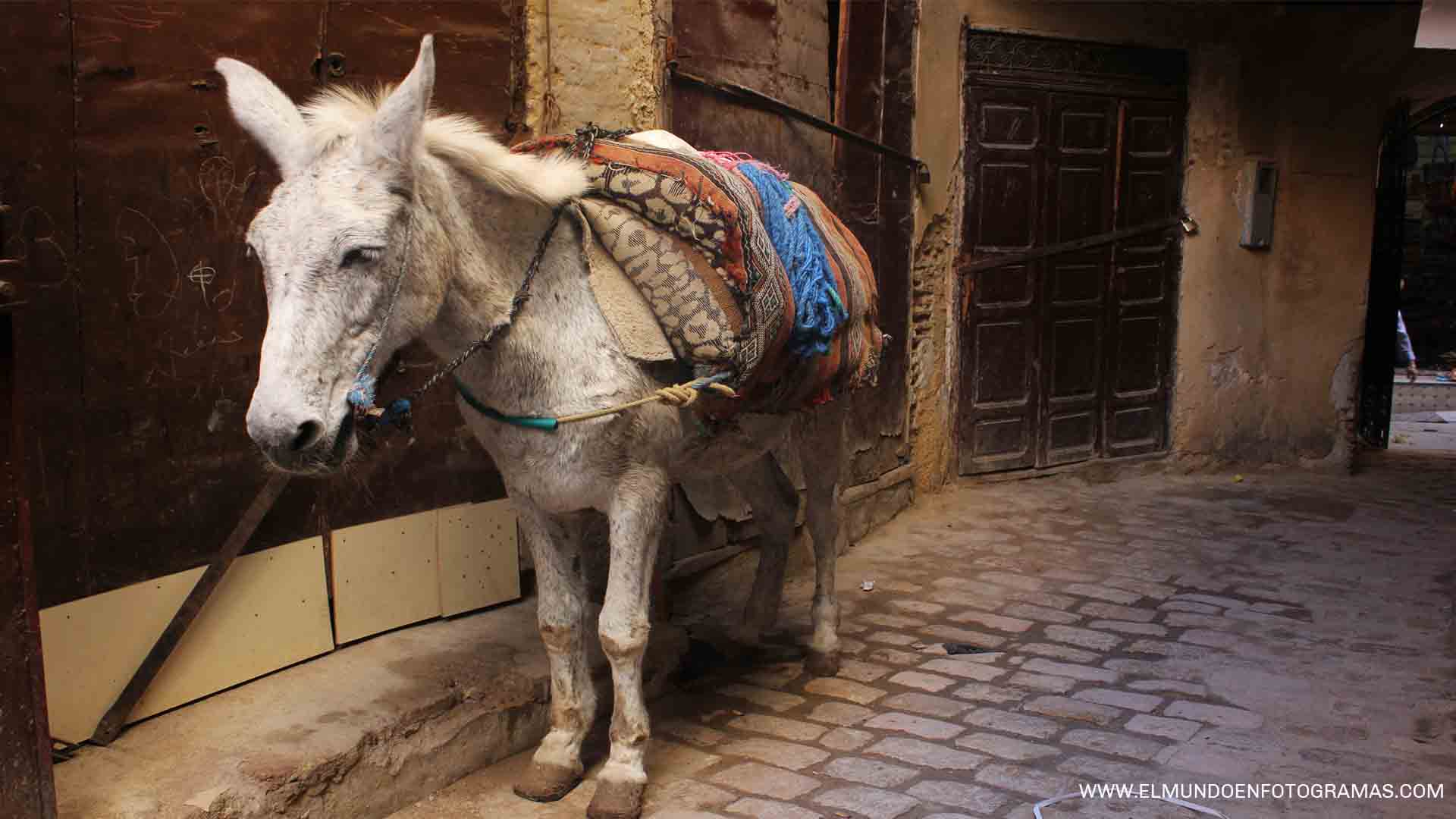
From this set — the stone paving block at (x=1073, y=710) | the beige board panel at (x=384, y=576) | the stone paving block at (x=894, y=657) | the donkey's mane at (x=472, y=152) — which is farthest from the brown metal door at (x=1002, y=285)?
the donkey's mane at (x=472, y=152)

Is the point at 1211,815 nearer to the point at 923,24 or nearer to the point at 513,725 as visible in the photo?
the point at 513,725

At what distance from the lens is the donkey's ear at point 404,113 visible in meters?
2.83

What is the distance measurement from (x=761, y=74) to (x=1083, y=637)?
295 cm

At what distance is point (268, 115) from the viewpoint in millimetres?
2953

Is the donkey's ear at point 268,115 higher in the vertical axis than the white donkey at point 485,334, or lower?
higher

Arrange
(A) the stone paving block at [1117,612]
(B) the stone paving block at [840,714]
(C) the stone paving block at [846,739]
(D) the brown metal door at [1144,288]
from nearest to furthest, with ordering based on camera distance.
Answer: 1. (C) the stone paving block at [846,739]
2. (B) the stone paving block at [840,714]
3. (A) the stone paving block at [1117,612]
4. (D) the brown metal door at [1144,288]

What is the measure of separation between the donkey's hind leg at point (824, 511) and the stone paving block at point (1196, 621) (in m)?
1.64

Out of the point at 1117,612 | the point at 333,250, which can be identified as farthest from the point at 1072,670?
the point at 333,250

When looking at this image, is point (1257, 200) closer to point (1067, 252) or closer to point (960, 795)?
point (1067, 252)

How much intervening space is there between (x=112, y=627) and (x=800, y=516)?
342cm

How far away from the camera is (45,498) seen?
11.5 ft

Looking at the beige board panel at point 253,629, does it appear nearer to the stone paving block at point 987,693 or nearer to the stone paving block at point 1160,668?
the stone paving block at point 987,693

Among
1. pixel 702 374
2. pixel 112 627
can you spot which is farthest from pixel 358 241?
pixel 112 627

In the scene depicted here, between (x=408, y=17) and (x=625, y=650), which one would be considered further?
(x=408, y=17)
